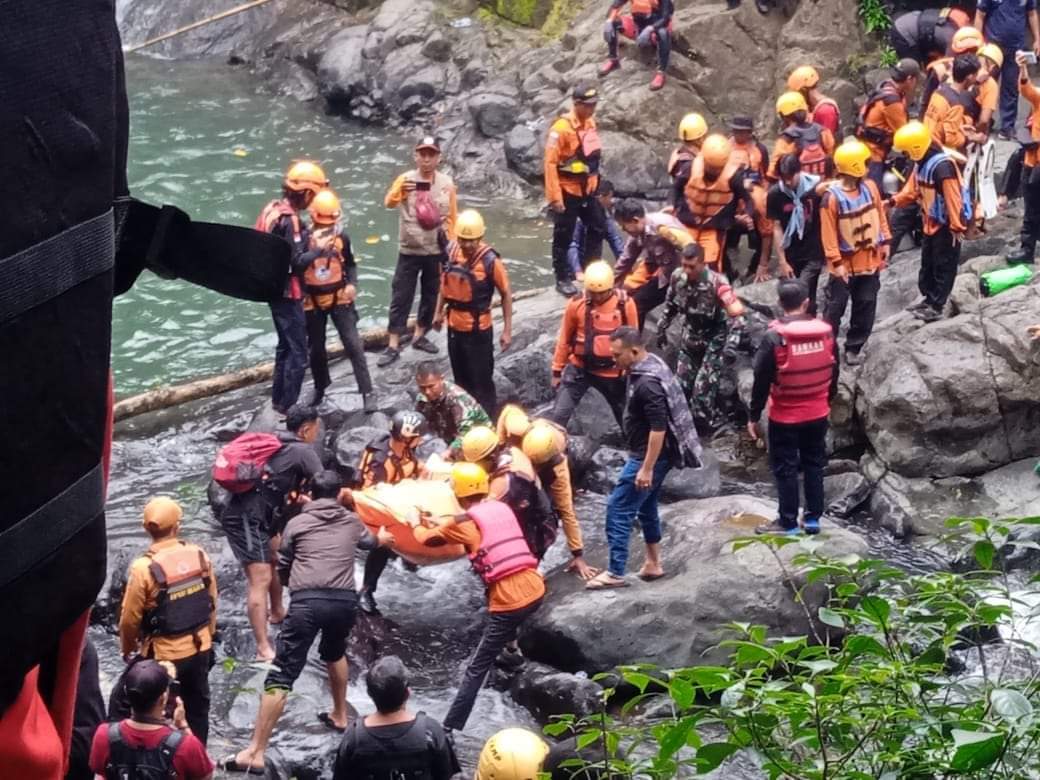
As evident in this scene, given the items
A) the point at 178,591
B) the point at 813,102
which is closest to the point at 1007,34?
the point at 813,102

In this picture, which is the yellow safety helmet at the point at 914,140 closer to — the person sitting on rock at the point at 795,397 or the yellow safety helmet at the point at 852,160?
the yellow safety helmet at the point at 852,160

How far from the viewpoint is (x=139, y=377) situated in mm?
12945

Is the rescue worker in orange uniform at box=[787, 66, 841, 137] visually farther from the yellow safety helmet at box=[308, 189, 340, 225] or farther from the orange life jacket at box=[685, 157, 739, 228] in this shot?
the yellow safety helmet at box=[308, 189, 340, 225]

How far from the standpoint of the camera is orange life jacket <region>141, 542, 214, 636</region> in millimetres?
6763

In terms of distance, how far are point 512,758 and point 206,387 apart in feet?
22.5

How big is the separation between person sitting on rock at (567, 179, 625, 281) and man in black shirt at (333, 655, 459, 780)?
6514 mm

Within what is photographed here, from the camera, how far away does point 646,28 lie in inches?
683

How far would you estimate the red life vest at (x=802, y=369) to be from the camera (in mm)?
8258

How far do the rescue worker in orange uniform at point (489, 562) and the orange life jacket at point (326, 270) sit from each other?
122 inches

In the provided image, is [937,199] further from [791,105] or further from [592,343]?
[592,343]

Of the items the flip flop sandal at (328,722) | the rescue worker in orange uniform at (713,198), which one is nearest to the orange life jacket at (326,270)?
the rescue worker in orange uniform at (713,198)

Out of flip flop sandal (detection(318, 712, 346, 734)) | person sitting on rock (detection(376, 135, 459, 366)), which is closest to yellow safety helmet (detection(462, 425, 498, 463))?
flip flop sandal (detection(318, 712, 346, 734))

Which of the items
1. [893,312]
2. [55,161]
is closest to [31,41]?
[55,161]

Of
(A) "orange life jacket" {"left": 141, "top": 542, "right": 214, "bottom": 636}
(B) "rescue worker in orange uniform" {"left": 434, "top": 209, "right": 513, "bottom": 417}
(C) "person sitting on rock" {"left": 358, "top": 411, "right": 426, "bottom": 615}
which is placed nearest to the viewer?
(A) "orange life jacket" {"left": 141, "top": 542, "right": 214, "bottom": 636}
